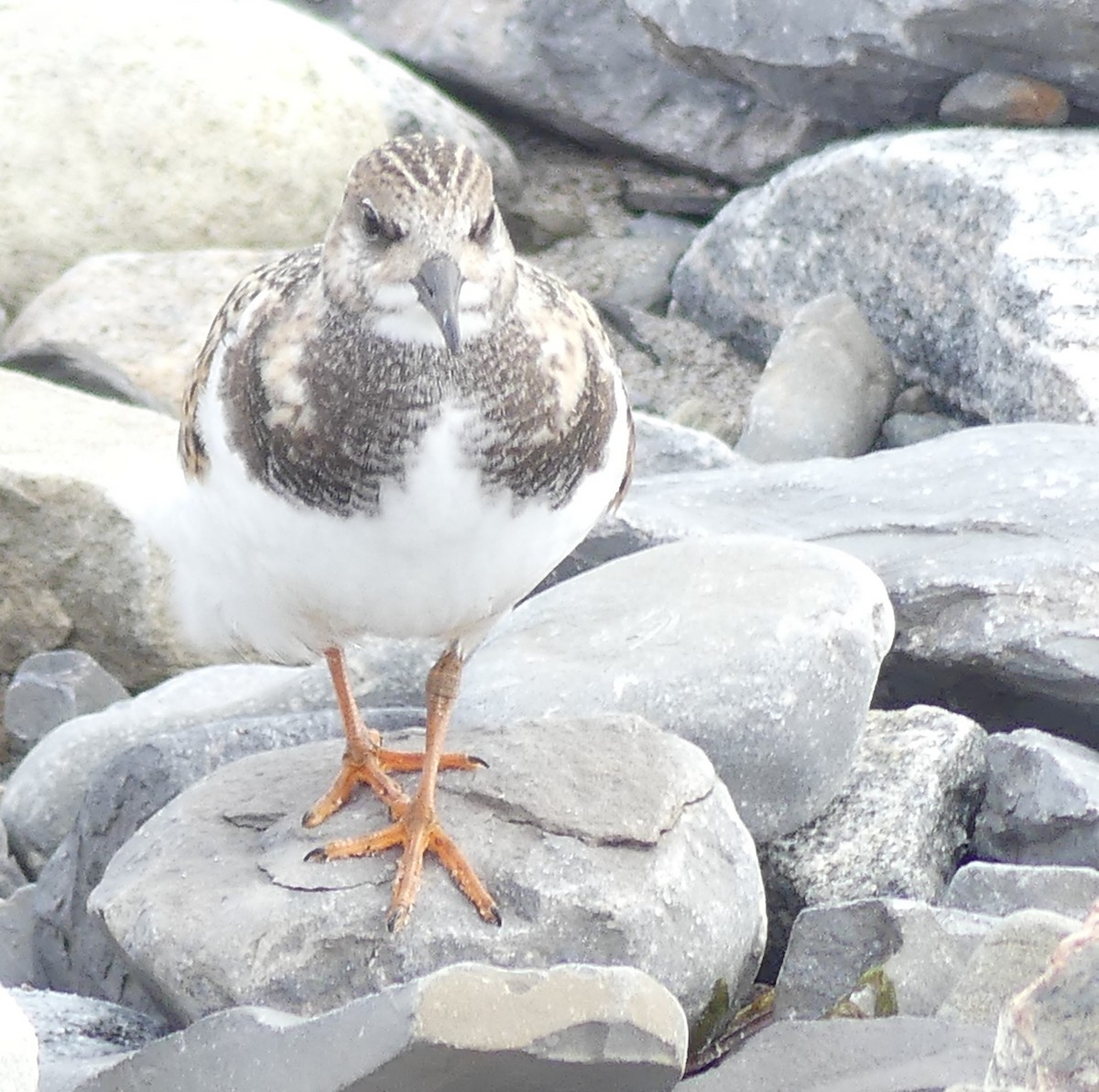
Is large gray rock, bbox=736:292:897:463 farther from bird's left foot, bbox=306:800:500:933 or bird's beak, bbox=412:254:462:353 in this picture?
bird's beak, bbox=412:254:462:353

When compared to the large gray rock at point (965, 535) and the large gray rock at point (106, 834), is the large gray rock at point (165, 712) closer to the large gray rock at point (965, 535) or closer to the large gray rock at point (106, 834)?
the large gray rock at point (106, 834)

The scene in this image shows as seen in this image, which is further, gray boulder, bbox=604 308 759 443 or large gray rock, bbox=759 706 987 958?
gray boulder, bbox=604 308 759 443

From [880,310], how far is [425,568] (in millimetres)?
4503

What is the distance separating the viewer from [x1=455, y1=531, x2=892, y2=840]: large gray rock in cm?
479

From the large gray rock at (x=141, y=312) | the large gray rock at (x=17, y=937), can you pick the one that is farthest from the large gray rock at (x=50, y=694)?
the large gray rock at (x=141, y=312)

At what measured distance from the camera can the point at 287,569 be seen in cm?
414

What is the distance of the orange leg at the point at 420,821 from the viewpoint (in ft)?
14.1

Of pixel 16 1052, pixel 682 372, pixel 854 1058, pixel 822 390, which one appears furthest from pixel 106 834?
pixel 682 372

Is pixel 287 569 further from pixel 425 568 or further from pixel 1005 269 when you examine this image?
pixel 1005 269

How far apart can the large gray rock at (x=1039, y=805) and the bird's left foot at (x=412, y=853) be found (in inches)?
57.5

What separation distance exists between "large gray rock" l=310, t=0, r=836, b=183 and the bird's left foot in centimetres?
523

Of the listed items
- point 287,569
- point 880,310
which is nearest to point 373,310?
point 287,569

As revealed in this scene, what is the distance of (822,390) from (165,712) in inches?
127

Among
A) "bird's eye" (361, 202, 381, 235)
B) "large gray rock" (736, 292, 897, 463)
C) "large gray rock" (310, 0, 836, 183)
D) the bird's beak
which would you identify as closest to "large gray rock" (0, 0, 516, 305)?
"large gray rock" (310, 0, 836, 183)
